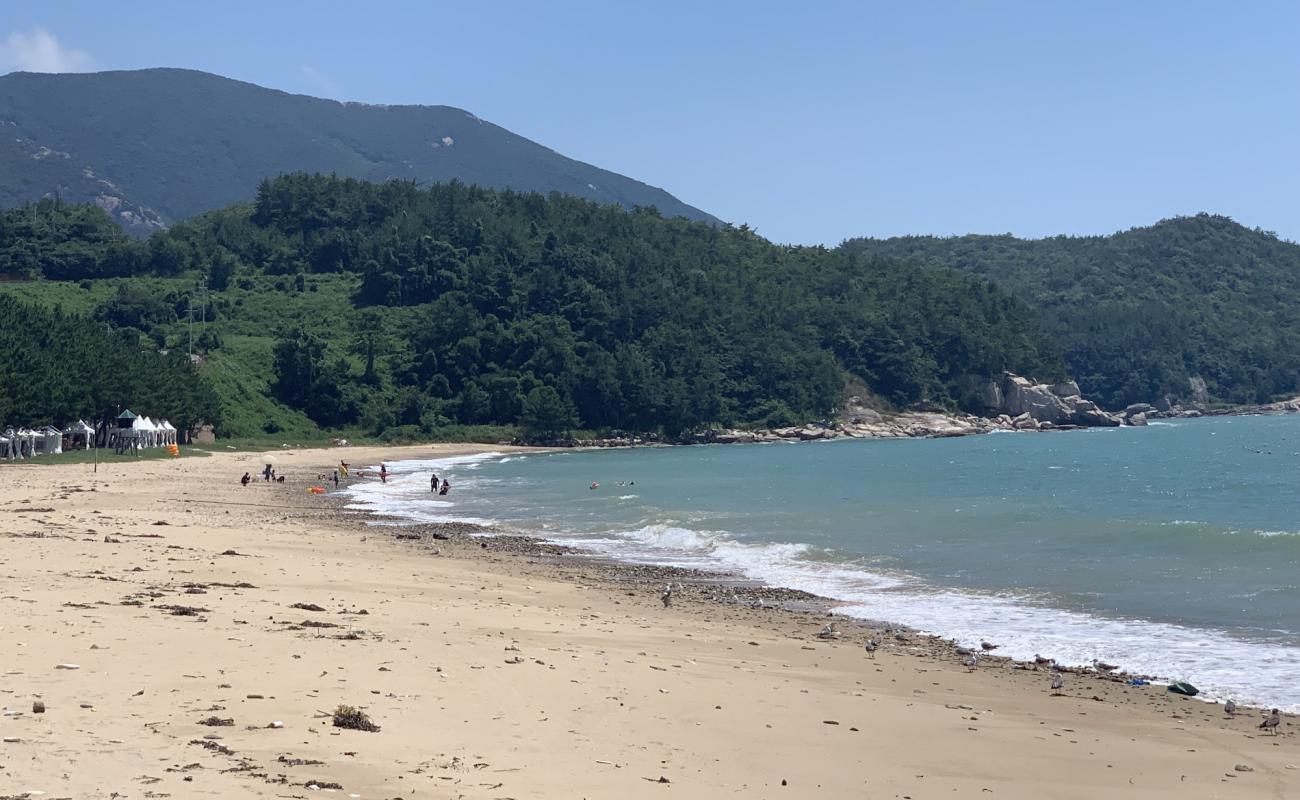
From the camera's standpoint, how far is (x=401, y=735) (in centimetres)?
905

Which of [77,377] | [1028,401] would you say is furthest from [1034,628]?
[1028,401]

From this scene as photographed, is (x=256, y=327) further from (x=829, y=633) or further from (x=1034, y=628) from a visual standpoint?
(x=1034, y=628)

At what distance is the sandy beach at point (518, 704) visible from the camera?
821 centimetres

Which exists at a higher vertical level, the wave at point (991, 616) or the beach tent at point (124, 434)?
the beach tent at point (124, 434)

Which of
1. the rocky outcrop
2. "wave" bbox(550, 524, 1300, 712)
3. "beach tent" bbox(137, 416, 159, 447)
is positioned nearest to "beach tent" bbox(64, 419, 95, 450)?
"beach tent" bbox(137, 416, 159, 447)

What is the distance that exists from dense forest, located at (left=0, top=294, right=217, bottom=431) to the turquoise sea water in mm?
14208

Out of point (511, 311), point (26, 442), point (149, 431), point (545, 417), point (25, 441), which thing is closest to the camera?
point (25, 441)

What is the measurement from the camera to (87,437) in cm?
5919

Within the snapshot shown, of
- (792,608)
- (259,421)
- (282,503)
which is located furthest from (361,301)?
(792,608)

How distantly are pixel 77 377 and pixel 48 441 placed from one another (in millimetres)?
3573

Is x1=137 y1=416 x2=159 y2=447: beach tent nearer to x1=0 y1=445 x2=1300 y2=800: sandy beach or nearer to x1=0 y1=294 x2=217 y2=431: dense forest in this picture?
x1=0 y1=294 x2=217 y2=431: dense forest

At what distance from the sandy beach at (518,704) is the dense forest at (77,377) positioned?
36863 mm

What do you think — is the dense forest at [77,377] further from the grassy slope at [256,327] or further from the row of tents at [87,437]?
the grassy slope at [256,327]

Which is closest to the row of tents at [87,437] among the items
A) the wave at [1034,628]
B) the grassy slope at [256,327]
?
the grassy slope at [256,327]
